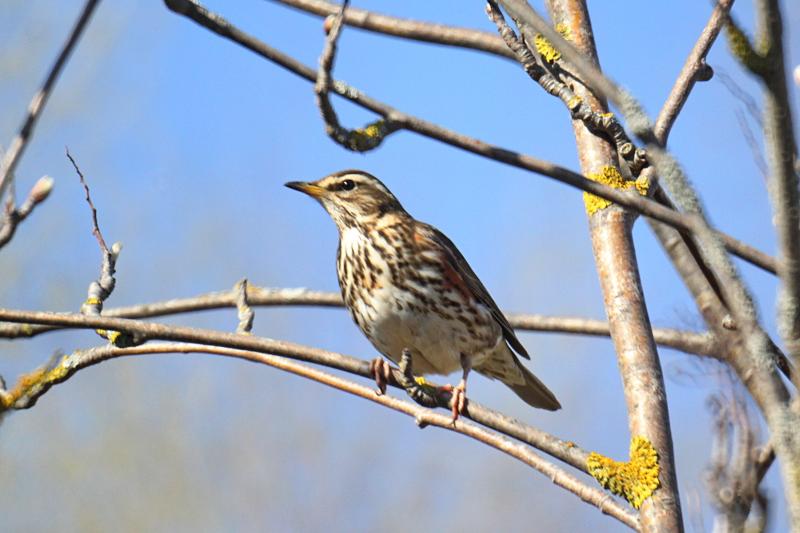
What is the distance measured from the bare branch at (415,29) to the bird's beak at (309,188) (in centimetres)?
192

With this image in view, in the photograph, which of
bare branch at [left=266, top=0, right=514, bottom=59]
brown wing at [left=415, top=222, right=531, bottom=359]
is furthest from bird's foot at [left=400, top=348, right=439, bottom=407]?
brown wing at [left=415, top=222, right=531, bottom=359]

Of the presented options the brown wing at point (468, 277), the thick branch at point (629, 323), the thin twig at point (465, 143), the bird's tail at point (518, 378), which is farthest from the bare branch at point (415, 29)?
the bird's tail at point (518, 378)

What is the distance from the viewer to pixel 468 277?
19.5 feet

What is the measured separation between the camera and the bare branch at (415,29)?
3963 millimetres

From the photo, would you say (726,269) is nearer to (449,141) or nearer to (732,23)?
(732,23)

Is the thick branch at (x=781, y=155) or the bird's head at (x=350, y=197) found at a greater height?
the bird's head at (x=350, y=197)

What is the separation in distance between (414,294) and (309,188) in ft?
3.35

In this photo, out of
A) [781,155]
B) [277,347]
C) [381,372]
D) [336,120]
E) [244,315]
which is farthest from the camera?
[381,372]

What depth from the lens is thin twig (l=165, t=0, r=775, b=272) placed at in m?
2.16

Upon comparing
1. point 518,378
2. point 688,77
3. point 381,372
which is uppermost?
point 518,378

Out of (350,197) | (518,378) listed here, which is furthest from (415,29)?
(518,378)

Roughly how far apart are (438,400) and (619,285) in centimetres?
92

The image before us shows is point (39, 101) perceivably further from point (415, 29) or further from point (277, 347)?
point (415, 29)

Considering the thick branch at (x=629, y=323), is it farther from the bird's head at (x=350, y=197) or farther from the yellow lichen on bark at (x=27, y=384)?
the bird's head at (x=350, y=197)
